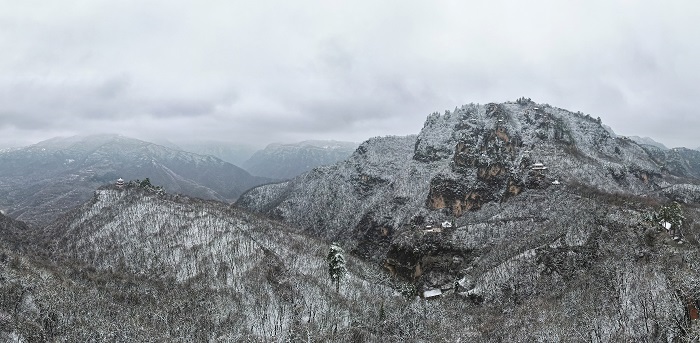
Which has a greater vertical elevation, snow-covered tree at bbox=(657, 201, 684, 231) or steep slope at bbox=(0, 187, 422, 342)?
snow-covered tree at bbox=(657, 201, 684, 231)

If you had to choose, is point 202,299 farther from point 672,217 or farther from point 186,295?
point 672,217

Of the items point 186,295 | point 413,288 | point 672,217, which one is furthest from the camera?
point 413,288

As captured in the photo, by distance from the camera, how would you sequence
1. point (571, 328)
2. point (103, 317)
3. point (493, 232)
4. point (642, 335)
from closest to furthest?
1. point (642, 335)
2. point (571, 328)
3. point (103, 317)
4. point (493, 232)

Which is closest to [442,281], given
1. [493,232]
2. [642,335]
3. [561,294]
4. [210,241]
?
[493,232]

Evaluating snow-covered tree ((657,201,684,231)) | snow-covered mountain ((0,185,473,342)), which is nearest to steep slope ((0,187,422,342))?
snow-covered mountain ((0,185,473,342))

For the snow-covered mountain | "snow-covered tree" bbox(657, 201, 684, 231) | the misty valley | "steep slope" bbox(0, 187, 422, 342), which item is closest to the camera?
the misty valley

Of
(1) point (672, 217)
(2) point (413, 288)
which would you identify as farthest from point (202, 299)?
(1) point (672, 217)

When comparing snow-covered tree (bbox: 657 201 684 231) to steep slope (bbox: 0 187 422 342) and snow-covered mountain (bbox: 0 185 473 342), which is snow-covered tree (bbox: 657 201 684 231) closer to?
snow-covered mountain (bbox: 0 185 473 342)

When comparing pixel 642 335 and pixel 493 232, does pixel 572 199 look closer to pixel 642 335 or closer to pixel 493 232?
pixel 493 232

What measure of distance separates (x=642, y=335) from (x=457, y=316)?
52.2 metres

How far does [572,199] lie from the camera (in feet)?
627

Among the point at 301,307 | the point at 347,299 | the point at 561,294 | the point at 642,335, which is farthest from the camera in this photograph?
the point at 347,299

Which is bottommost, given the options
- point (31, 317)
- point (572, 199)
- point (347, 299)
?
point (347, 299)

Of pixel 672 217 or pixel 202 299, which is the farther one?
pixel 202 299
